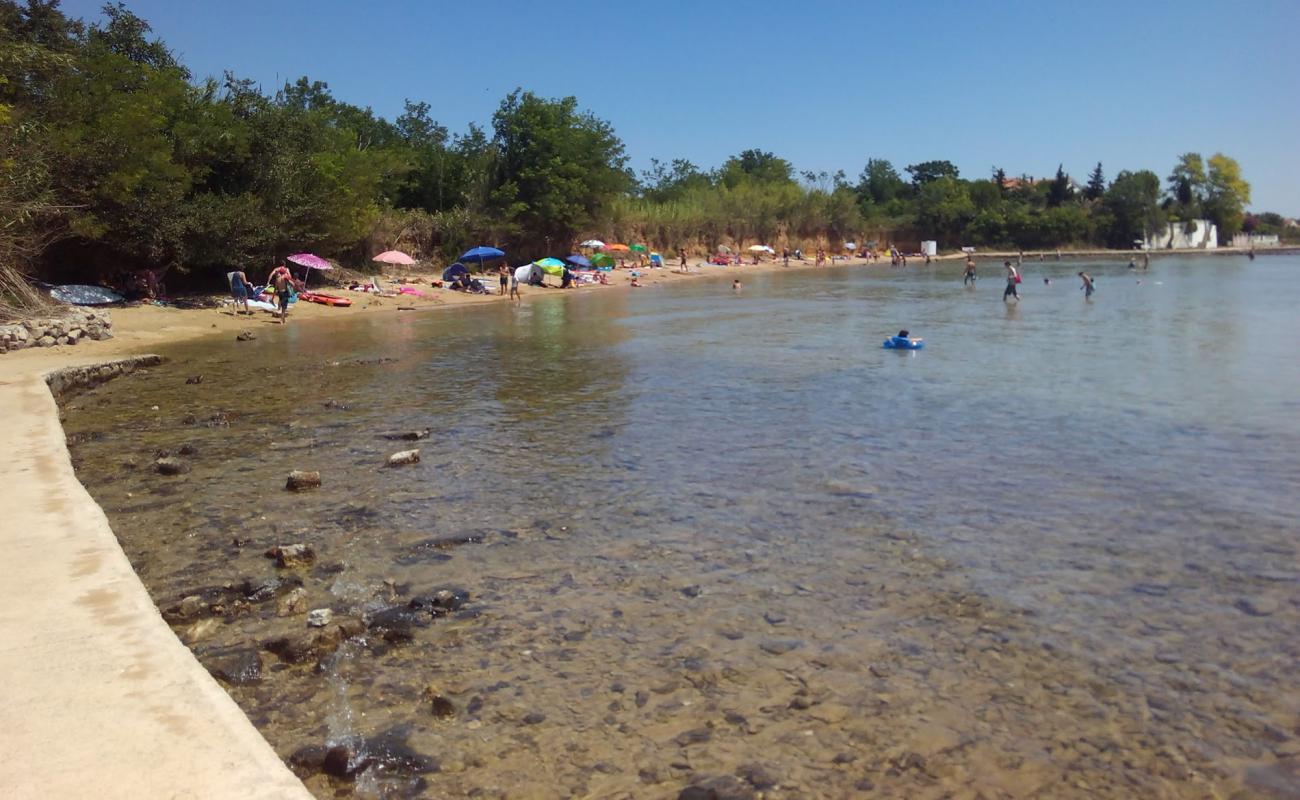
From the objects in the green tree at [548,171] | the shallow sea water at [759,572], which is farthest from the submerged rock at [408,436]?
the green tree at [548,171]

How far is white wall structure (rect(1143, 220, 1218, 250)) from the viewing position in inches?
5197

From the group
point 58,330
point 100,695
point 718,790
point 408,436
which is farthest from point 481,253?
point 718,790

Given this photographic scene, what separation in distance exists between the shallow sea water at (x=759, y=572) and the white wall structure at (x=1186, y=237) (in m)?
132

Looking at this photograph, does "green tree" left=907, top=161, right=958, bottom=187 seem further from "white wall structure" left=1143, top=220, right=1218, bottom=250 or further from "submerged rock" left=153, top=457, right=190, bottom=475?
"submerged rock" left=153, top=457, right=190, bottom=475

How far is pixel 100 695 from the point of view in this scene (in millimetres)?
4277

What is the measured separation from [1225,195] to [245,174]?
15640 centimetres

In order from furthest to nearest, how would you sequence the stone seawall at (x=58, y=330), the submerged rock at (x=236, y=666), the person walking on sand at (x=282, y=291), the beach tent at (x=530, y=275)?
the beach tent at (x=530, y=275) → the person walking on sand at (x=282, y=291) → the stone seawall at (x=58, y=330) → the submerged rock at (x=236, y=666)

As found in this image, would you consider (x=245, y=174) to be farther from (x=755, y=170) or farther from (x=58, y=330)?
(x=755, y=170)

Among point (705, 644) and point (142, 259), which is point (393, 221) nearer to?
point (142, 259)

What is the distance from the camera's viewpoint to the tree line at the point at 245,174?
79.2ft

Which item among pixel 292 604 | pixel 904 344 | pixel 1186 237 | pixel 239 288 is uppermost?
pixel 1186 237

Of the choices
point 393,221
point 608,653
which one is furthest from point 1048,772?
point 393,221

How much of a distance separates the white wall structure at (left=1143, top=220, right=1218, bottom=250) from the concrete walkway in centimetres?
14543

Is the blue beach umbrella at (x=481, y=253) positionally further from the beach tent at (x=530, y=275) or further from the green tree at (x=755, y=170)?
the green tree at (x=755, y=170)
